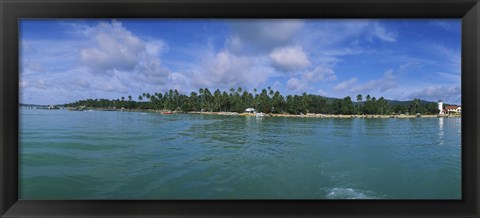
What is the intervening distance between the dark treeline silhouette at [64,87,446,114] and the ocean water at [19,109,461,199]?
0.31 meters

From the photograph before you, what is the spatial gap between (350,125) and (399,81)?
Result: 3.74m

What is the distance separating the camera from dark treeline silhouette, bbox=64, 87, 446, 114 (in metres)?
4.36

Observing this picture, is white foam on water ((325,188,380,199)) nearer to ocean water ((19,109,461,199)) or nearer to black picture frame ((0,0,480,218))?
ocean water ((19,109,461,199))

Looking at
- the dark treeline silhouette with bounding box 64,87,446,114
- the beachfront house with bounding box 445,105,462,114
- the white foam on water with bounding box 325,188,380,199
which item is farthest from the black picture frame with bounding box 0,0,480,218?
the dark treeline silhouette with bounding box 64,87,446,114

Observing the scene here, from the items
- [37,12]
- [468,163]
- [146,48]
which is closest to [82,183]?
[37,12]

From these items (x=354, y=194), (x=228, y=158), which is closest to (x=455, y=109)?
(x=354, y=194)

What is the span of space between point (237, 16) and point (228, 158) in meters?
3.88

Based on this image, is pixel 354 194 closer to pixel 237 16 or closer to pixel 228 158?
pixel 237 16

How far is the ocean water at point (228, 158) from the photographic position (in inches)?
71.6

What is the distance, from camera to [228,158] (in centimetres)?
476

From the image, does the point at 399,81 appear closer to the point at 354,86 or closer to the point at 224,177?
the point at 354,86

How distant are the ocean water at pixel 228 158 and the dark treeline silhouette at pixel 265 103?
1.02 ft

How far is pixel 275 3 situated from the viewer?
1.07 metres

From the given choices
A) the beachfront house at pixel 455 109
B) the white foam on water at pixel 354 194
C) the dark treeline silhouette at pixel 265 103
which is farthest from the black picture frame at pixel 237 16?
the dark treeline silhouette at pixel 265 103
